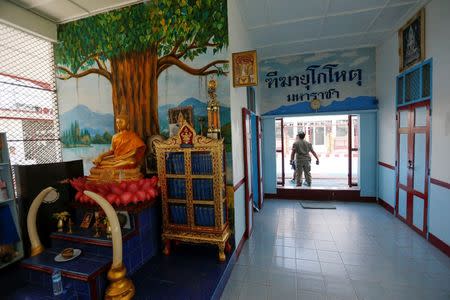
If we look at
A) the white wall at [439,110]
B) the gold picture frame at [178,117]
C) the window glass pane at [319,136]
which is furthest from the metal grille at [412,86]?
the window glass pane at [319,136]

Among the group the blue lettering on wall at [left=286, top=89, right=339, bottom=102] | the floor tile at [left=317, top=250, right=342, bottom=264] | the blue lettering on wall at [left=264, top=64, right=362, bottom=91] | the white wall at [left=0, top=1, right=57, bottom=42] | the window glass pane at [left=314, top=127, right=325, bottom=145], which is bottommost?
the floor tile at [left=317, top=250, right=342, bottom=264]

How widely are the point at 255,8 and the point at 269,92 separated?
2.41 meters

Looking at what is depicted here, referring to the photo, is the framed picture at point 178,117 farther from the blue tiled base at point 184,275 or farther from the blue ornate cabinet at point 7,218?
the blue ornate cabinet at point 7,218

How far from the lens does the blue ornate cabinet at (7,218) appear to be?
2.60m

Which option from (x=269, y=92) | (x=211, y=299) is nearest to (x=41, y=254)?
(x=211, y=299)

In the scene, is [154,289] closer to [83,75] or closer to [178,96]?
[178,96]

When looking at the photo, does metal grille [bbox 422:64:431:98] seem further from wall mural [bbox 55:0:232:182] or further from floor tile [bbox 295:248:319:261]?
wall mural [bbox 55:0:232:182]

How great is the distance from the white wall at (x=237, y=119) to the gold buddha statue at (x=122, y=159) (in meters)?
1.29

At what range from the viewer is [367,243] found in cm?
324

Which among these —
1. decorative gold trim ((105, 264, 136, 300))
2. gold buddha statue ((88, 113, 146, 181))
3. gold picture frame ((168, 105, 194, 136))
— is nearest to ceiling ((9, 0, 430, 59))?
gold picture frame ((168, 105, 194, 136))

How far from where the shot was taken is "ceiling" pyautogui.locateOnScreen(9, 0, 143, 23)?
308 centimetres

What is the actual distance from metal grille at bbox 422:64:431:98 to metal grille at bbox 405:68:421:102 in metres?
0.12

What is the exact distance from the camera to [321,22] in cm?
384

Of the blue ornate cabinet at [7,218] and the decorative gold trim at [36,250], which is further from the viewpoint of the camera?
the blue ornate cabinet at [7,218]
